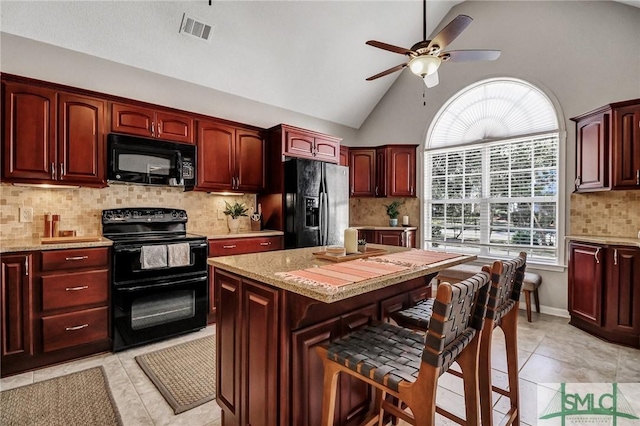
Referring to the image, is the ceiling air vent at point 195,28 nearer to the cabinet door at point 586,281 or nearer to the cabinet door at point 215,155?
the cabinet door at point 215,155

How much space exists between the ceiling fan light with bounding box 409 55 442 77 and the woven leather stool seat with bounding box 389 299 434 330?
1.76 m

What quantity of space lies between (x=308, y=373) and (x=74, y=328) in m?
2.28

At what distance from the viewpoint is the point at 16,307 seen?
Answer: 2.30 meters

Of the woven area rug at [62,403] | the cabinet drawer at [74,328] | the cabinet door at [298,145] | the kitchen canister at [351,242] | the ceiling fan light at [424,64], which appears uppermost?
the ceiling fan light at [424,64]

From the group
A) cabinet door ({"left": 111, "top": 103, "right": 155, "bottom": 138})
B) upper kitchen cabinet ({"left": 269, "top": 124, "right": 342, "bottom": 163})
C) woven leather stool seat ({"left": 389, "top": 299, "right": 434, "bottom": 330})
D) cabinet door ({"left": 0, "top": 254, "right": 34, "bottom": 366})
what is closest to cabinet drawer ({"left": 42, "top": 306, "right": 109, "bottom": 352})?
cabinet door ({"left": 0, "top": 254, "right": 34, "bottom": 366})

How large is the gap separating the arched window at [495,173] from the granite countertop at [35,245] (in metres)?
4.50

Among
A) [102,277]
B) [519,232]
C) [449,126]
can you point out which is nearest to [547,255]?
[519,232]

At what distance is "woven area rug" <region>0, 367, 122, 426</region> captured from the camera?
1.80 meters

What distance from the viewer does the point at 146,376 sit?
2.28m

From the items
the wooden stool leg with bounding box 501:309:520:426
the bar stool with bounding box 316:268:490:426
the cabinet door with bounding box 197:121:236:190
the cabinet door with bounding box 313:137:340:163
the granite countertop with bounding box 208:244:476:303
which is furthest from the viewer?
the cabinet door with bounding box 313:137:340:163

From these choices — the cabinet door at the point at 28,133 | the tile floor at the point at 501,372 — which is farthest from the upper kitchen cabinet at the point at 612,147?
the cabinet door at the point at 28,133

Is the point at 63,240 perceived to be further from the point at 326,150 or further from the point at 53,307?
the point at 326,150

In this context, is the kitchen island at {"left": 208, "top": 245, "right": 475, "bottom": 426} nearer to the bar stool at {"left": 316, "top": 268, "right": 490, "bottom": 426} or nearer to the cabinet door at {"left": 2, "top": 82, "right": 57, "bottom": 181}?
the bar stool at {"left": 316, "top": 268, "right": 490, "bottom": 426}

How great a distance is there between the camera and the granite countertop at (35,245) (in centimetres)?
225
